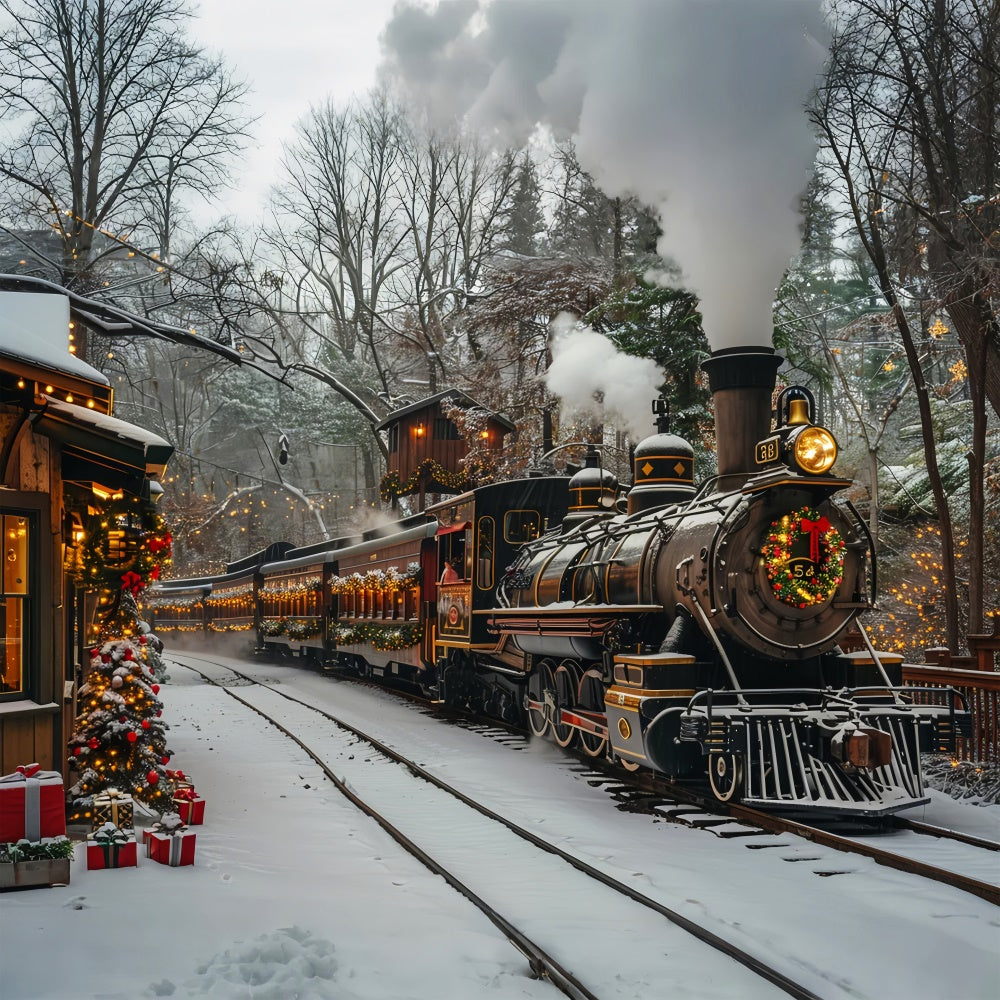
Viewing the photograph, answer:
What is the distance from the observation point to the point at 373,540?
2064 centimetres

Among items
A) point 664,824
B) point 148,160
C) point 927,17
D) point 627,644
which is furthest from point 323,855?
point 148,160

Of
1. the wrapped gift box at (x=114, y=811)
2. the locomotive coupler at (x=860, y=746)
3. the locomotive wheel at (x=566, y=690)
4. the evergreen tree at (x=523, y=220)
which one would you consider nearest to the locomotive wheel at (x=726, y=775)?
the locomotive coupler at (x=860, y=746)

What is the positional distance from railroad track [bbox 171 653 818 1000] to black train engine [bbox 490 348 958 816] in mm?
1343

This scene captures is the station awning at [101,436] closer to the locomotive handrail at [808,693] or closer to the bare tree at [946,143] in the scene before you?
the locomotive handrail at [808,693]

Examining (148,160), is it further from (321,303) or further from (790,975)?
(321,303)

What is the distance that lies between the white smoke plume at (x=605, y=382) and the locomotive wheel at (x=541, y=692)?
446 cm

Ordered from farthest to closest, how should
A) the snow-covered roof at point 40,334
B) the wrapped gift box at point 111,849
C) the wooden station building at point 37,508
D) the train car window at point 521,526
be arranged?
the train car window at point 521,526 < the wooden station building at point 37,508 < the snow-covered roof at point 40,334 < the wrapped gift box at point 111,849

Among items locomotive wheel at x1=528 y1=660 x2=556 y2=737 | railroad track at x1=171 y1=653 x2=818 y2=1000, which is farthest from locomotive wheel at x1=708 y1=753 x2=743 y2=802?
locomotive wheel at x1=528 y1=660 x2=556 y2=737

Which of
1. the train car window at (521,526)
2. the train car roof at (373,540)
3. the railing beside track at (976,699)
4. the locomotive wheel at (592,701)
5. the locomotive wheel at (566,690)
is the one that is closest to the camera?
the railing beside track at (976,699)

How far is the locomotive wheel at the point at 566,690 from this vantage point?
10383 mm

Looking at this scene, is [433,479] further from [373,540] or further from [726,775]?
[726,775]

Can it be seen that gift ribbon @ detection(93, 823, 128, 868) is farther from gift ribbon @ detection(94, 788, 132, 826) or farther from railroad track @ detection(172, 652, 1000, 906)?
railroad track @ detection(172, 652, 1000, 906)

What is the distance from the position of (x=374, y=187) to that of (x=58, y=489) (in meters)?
32.3

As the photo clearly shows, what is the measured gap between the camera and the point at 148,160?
62.7ft
